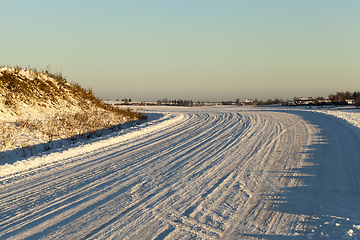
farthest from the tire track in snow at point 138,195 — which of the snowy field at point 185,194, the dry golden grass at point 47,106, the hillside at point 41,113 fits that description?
the dry golden grass at point 47,106

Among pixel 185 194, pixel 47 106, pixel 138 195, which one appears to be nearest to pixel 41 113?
pixel 47 106

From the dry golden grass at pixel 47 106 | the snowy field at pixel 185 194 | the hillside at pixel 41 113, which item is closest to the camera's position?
the snowy field at pixel 185 194

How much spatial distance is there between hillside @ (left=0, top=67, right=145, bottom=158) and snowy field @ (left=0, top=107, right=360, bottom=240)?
2634mm

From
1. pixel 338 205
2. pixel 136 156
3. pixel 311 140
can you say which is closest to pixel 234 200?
pixel 338 205

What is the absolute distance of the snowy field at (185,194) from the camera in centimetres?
339

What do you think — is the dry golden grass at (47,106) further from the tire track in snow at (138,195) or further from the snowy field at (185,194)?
the tire track in snow at (138,195)

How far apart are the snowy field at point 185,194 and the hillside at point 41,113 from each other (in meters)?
2.63

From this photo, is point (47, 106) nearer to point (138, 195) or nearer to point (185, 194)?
point (138, 195)

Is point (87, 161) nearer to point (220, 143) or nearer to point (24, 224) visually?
point (24, 224)

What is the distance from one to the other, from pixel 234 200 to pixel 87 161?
189 inches

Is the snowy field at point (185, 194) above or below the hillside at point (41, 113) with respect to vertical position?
below

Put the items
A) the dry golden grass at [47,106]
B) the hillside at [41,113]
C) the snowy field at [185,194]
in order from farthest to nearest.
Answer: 1. the dry golden grass at [47,106]
2. the hillside at [41,113]
3. the snowy field at [185,194]

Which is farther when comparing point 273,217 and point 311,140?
point 311,140

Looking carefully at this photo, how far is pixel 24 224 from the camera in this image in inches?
142
